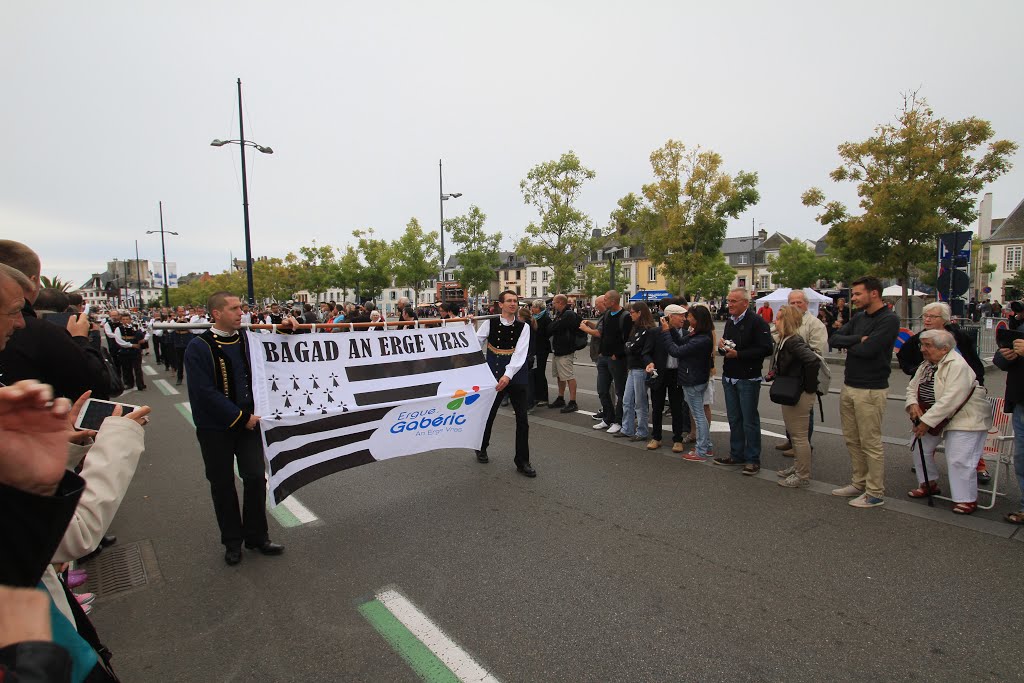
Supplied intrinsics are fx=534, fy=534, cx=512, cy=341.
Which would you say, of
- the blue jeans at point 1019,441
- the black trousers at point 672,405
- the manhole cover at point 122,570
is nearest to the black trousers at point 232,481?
the manhole cover at point 122,570

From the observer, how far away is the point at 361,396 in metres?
4.82

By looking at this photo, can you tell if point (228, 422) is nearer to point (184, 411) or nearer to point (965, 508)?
point (965, 508)

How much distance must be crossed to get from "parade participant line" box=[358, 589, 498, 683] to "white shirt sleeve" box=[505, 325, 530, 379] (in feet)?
9.26

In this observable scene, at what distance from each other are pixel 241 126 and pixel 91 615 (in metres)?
19.4

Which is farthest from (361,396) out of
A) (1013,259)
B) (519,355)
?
(1013,259)

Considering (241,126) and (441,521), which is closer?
(441,521)

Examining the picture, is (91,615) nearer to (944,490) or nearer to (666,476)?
(666,476)

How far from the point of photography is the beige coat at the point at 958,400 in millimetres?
4590

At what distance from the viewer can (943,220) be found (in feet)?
55.7

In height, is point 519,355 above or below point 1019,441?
above

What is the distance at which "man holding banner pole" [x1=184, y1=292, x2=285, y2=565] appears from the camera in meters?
3.88

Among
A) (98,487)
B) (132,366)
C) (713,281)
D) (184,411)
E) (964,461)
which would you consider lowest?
(184,411)

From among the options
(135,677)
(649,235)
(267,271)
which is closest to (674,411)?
(135,677)

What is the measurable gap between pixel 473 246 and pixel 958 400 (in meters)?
36.5
